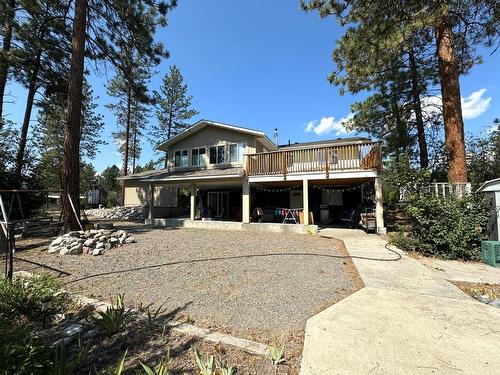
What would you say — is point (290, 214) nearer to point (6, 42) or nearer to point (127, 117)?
point (6, 42)

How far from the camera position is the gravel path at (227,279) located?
3.63m

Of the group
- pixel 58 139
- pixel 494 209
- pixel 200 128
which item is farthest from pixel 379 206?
pixel 58 139

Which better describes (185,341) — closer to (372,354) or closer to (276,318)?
(276,318)

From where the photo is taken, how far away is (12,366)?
7.27 feet

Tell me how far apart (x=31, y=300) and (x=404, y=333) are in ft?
16.9

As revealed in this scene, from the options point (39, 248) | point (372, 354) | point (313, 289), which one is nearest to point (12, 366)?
point (372, 354)

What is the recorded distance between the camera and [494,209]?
6.61 m

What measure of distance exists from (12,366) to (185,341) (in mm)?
1533

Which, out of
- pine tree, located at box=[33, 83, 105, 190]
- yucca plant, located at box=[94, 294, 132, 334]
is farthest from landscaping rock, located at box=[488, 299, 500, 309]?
pine tree, located at box=[33, 83, 105, 190]

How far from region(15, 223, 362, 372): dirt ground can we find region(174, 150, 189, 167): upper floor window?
9.26 m

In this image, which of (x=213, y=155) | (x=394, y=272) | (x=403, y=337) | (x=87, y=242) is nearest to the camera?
(x=403, y=337)

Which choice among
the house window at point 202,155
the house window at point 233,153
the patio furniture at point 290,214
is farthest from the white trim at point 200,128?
the patio furniture at point 290,214

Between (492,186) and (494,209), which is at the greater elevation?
(492,186)

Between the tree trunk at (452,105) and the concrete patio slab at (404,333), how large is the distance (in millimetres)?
4998
